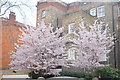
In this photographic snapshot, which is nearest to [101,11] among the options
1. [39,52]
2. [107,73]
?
[107,73]

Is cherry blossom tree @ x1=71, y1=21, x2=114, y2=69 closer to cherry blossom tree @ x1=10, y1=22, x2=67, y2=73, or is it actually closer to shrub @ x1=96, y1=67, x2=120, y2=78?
shrub @ x1=96, y1=67, x2=120, y2=78

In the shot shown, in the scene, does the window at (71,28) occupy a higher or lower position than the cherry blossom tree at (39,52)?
higher

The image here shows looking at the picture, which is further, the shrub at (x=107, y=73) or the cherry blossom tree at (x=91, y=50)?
the cherry blossom tree at (x=91, y=50)

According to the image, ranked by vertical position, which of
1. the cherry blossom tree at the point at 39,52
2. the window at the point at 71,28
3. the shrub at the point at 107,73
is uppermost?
the window at the point at 71,28

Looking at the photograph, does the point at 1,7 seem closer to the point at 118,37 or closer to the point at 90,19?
the point at 90,19

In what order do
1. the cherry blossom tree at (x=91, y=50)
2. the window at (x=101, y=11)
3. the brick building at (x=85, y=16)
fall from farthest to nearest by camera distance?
the window at (x=101, y=11), the brick building at (x=85, y=16), the cherry blossom tree at (x=91, y=50)

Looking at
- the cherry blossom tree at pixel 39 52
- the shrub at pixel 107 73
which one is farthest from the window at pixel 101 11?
the shrub at pixel 107 73

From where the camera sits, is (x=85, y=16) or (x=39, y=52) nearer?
(x=39, y=52)

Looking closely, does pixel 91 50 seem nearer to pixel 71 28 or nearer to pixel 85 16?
pixel 85 16

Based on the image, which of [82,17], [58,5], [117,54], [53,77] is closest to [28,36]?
[53,77]

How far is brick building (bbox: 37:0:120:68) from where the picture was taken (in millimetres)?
16516

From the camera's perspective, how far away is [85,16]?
17.5 metres

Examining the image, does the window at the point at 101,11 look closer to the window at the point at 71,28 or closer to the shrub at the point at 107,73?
the window at the point at 71,28

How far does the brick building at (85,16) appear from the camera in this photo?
16.5m
